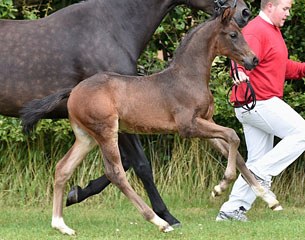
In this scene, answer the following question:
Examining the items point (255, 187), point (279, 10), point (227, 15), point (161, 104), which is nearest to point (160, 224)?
point (255, 187)

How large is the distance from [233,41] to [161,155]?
2.92m

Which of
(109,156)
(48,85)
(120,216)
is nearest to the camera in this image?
(109,156)

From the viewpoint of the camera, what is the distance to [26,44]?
725 cm

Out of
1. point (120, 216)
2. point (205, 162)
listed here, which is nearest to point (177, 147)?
point (205, 162)

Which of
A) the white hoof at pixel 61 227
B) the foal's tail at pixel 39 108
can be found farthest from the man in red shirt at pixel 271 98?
the white hoof at pixel 61 227

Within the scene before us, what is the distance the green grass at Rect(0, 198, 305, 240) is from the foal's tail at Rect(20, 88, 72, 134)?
869 millimetres

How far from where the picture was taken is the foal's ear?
6668mm

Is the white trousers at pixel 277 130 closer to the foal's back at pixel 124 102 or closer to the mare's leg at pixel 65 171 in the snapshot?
the foal's back at pixel 124 102

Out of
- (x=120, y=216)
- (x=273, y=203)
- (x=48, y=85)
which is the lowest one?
(x=120, y=216)

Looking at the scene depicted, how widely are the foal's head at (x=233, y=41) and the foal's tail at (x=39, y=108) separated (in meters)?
1.27

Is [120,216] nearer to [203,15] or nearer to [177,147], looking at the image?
[177,147]

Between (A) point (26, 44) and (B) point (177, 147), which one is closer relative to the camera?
(A) point (26, 44)

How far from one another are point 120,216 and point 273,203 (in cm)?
200

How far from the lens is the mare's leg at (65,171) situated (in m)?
6.86
